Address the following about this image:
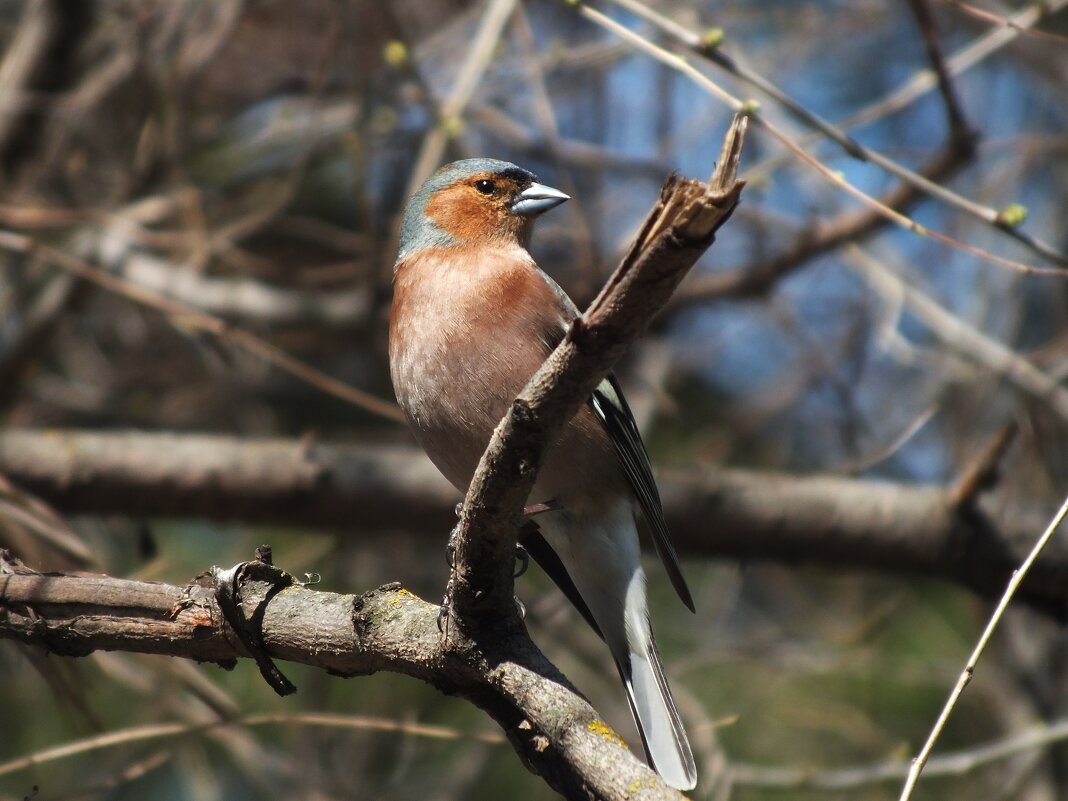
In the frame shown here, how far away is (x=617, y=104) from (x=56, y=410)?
4204mm

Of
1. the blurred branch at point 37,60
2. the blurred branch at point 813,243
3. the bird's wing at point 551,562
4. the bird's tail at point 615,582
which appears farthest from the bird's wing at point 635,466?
the blurred branch at point 37,60

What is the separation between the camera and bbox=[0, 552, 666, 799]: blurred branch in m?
2.96

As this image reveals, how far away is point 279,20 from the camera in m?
7.55

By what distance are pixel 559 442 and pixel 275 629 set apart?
1.08 meters

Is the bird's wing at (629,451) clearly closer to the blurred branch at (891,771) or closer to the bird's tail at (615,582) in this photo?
the bird's tail at (615,582)

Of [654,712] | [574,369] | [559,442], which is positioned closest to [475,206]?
[559,442]

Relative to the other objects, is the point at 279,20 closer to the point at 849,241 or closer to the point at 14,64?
the point at 14,64

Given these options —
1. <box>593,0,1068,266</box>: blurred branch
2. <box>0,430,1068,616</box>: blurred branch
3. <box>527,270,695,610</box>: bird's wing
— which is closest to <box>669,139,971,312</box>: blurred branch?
<box>0,430,1068,616</box>: blurred branch

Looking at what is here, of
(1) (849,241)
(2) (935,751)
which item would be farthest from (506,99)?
(2) (935,751)

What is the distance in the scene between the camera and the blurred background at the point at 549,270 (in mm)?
5359

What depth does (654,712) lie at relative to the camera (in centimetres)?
367

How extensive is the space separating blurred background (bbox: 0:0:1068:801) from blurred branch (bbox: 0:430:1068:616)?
0.03 meters

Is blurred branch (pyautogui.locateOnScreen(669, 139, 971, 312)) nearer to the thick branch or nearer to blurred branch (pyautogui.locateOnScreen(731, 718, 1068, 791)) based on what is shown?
blurred branch (pyautogui.locateOnScreen(731, 718, 1068, 791))

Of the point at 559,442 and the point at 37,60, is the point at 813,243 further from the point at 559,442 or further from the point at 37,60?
the point at 37,60
